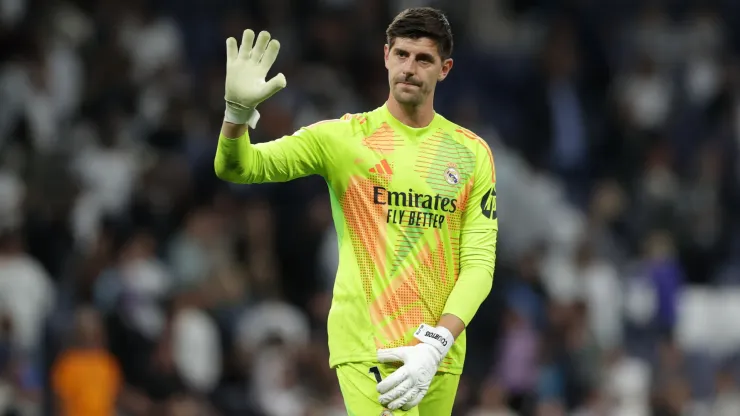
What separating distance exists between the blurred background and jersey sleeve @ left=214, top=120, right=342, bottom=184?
A: 6.91 m

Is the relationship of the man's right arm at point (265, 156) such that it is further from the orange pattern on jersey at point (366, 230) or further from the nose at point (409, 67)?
the nose at point (409, 67)

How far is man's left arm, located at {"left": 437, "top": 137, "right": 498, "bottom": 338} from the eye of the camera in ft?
22.2

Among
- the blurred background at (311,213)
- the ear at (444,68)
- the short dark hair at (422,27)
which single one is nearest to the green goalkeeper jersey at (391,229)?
the ear at (444,68)

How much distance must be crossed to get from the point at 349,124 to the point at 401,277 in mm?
768

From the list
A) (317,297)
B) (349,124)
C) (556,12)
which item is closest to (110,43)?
(317,297)

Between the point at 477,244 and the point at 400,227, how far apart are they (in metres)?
0.40

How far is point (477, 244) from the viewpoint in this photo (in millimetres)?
6945

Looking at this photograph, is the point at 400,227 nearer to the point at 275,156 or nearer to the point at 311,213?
the point at 275,156

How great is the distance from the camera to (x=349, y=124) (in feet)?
22.7

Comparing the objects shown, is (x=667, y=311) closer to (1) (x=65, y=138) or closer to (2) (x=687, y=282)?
(2) (x=687, y=282)

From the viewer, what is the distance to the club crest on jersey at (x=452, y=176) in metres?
6.90

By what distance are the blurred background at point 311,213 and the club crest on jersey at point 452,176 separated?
6993 mm

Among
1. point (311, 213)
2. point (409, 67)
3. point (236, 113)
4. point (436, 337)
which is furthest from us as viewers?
point (311, 213)

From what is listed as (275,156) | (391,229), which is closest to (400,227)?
(391,229)
